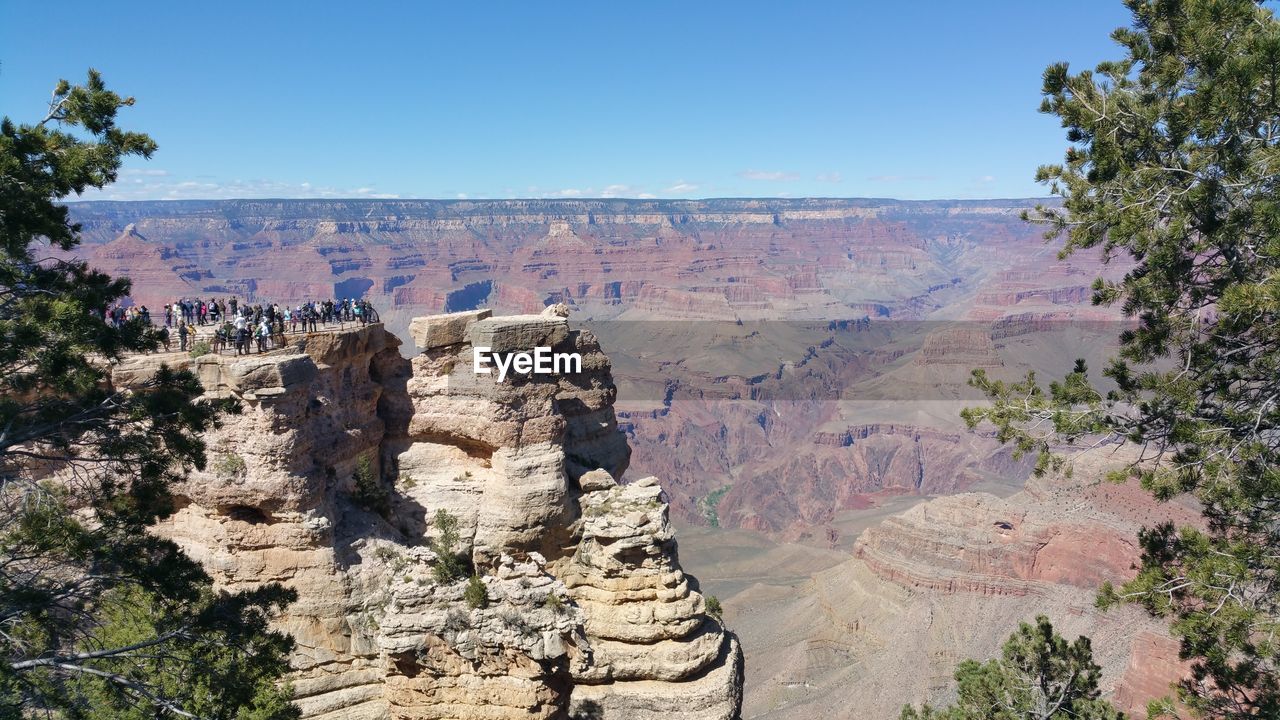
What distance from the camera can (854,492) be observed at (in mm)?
127188

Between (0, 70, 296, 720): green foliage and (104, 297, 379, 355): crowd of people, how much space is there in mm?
3907

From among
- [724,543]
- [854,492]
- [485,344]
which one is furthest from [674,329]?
[485,344]

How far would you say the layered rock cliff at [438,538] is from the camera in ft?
46.4

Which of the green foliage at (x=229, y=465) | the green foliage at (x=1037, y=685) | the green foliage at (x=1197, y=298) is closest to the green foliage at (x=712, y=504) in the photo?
the green foliage at (x=1037, y=685)

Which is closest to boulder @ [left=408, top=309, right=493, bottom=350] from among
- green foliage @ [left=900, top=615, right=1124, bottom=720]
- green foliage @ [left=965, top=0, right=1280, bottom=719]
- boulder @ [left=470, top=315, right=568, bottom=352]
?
boulder @ [left=470, top=315, right=568, bottom=352]

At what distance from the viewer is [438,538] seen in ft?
60.6

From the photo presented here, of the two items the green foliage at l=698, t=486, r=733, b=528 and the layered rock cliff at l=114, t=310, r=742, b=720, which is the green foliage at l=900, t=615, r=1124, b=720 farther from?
the green foliage at l=698, t=486, r=733, b=528

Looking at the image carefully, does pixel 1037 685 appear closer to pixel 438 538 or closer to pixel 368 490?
pixel 438 538

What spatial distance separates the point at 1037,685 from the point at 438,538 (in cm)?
1726

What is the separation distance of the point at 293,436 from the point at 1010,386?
47.7ft

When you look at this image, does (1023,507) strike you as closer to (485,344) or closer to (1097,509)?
(1097,509)

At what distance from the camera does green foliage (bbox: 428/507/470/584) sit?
17122mm

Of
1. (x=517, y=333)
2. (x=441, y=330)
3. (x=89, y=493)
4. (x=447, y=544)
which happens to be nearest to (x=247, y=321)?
(x=441, y=330)

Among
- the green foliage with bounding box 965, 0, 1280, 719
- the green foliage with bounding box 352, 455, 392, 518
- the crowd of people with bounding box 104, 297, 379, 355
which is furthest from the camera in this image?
the green foliage with bounding box 352, 455, 392, 518
